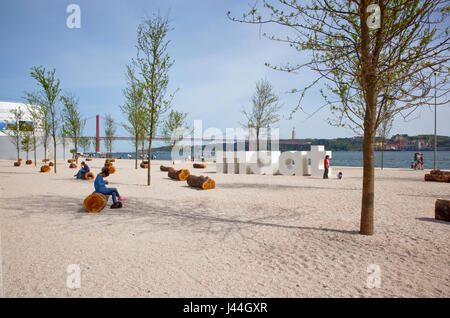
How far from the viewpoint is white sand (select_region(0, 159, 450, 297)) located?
321cm

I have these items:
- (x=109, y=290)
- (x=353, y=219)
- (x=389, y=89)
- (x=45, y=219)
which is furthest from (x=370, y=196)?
(x=45, y=219)

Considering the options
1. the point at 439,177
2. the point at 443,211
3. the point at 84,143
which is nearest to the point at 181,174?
the point at 443,211

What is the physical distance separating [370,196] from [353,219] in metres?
1.76

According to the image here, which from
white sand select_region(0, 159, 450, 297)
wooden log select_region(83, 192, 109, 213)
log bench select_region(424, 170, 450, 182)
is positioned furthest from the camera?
log bench select_region(424, 170, 450, 182)

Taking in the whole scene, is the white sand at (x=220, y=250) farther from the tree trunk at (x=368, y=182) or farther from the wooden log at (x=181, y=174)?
the wooden log at (x=181, y=174)

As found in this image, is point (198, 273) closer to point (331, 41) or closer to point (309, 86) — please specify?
point (309, 86)

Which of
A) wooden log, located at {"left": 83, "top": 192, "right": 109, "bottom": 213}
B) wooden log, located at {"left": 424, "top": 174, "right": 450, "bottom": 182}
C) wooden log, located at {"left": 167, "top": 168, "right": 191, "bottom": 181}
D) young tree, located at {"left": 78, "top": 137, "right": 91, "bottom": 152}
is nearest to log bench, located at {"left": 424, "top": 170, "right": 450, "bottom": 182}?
wooden log, located at {"left": 424, "top": 174, "right": 450, "bottom": 182}

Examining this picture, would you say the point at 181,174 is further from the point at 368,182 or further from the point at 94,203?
the point at 368,182

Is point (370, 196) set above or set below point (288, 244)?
above

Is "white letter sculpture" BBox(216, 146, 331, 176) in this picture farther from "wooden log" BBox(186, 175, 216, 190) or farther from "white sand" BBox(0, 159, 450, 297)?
"white sand" BBox(0, 159, 450, 297)

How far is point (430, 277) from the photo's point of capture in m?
3.50

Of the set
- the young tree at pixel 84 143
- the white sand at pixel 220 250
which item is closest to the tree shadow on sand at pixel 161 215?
the white sand at pixel 220 250

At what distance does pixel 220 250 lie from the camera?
4.51 m

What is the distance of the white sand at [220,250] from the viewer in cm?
321
